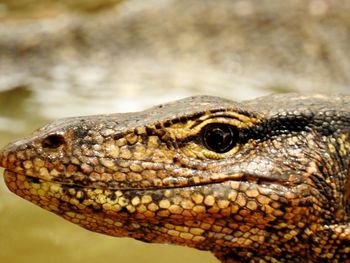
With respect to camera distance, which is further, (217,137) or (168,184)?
(217,137)

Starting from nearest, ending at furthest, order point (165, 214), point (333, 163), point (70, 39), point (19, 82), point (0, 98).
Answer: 1. point (165, 214)
2. point (333, 163)
3. point (0, 98)
4. point (19, 82)
5. point (70, 39)

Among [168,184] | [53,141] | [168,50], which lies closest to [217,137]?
[168,184]

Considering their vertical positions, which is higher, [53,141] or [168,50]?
[168,50]

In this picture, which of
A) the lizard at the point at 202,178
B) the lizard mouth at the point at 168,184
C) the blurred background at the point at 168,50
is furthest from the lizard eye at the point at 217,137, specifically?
the blurred background at the point at 168,50

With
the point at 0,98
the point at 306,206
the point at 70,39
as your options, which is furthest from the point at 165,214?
the point at 70,39

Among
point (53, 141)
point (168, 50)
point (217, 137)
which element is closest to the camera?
point (53, 141)

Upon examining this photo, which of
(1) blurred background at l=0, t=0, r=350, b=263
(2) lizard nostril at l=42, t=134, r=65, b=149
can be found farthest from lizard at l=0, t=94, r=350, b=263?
(1) blurred background at l=0, t=0, r=350, b=263

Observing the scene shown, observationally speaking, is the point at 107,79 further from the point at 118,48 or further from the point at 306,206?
the point at 306,206

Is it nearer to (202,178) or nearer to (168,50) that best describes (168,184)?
(202,178)
